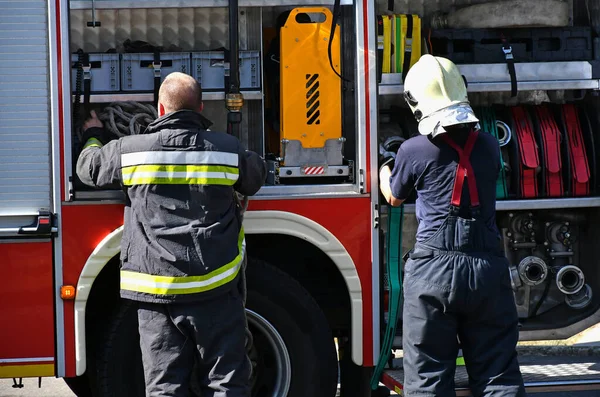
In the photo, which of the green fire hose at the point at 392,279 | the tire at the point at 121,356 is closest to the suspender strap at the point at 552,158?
the green fire hose at the point at 392,279

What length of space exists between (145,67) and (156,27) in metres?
0.32

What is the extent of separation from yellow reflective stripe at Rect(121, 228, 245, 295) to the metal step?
114 cm

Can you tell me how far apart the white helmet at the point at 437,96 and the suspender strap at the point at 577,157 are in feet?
4.28

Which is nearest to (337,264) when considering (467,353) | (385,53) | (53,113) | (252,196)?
(252,196)

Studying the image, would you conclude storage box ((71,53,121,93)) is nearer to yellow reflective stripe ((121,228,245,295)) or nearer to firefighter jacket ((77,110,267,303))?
firefighter jacket ((77,110,267,303))

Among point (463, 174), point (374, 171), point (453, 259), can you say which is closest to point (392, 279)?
point (374, 171)

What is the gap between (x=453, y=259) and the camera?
4.05 meters

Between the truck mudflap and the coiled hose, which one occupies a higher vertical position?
the coiled hose

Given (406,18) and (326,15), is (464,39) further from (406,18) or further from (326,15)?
(326,15)

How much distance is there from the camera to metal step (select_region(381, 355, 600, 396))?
187 inches

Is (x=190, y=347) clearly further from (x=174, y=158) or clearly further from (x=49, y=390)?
(x=49, y=390)

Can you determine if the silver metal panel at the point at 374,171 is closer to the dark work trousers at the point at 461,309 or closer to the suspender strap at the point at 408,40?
the suspender strap at the point at 408,40

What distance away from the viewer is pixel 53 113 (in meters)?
4.54

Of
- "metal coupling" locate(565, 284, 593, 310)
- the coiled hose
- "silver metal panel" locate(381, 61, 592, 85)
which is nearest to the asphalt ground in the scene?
"metal coupling" locate(565, 284, 593, 310)
